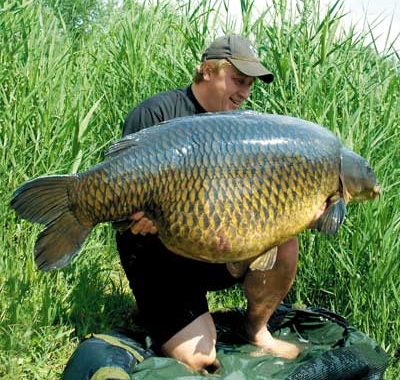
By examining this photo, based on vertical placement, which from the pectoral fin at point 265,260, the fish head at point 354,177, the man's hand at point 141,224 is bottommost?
the pectoral fin at point 265,260

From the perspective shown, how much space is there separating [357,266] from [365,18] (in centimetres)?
143

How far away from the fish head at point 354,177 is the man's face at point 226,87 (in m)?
0.57

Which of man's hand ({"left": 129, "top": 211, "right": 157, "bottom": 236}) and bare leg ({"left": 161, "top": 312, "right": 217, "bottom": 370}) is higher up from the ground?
man's hand ({"left": 129, "top": 211, "right": 157, "bottom": 236})

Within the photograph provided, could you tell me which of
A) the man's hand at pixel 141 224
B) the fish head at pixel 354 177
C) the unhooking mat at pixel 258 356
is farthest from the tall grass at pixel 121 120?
the man's hand at pixel 141 224

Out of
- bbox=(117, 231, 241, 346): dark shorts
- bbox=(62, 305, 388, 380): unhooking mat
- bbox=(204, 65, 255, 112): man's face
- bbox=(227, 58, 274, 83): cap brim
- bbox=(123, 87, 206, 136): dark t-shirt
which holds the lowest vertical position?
bbox=(62, 305, 388, 380): unhooking mat

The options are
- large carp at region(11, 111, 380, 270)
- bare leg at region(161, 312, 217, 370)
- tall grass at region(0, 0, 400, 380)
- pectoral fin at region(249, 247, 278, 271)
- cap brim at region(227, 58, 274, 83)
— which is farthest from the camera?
tall grass at region(0, 0, 400, 380)

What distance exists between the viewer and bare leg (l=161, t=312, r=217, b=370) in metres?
2.54

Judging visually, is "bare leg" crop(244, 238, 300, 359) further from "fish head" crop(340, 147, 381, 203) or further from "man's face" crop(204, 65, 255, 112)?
"man's face" crop(204, 65, 255, 112)

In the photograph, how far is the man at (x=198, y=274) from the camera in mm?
2592

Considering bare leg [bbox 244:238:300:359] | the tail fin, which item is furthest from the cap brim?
the tail fin

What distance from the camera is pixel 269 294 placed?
280 centimetres

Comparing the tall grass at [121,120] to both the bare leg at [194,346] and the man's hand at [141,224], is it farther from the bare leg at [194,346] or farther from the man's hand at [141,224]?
the man's hand at [141,224]

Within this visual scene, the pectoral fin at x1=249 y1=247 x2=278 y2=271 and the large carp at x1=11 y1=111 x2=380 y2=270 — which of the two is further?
the pectoral fin at x1=249 y1=247 x2=278 y2=271

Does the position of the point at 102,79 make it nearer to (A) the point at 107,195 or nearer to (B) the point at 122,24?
(B) the point at 122,24
